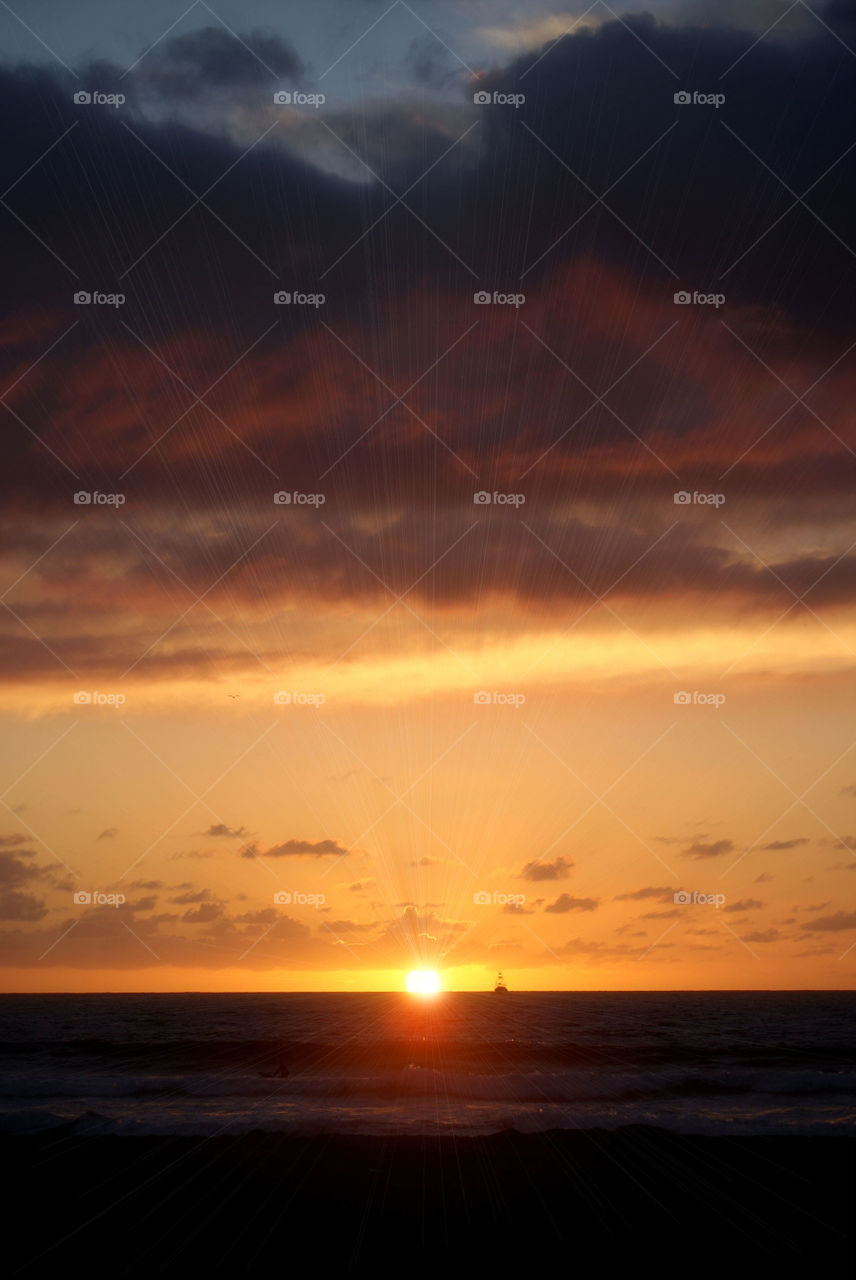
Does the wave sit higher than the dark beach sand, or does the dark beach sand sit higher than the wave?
the dark beach sand

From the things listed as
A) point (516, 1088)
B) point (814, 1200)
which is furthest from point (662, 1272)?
point (516, 1088)

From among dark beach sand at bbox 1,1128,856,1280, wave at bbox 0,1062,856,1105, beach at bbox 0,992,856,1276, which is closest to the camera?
dark beach sand at bbox 1,1128,856,1280

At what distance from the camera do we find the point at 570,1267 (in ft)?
56.4

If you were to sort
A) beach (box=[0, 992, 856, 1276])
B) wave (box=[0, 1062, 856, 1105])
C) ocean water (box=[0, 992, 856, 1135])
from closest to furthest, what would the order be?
beach (box=[0, 992, 856, 1276]), ocean water (box=[0, 992, 856, 1135]), wave (box=[0, 1062, 856, 1105])

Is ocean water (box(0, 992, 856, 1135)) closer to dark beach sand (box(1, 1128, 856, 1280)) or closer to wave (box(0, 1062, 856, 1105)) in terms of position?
wave (box(0, 1062, 856, 1105))

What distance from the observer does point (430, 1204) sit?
20.8 meters

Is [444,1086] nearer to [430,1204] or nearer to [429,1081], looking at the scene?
[429,1081]

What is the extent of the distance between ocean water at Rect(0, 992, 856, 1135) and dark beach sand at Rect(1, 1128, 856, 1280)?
3.43 meters

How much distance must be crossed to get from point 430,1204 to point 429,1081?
22.9 m

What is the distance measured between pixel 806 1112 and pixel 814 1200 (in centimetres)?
1434

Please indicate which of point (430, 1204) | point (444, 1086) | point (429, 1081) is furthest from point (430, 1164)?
point (429, 1081)

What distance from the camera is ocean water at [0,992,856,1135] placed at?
3138 centimetres

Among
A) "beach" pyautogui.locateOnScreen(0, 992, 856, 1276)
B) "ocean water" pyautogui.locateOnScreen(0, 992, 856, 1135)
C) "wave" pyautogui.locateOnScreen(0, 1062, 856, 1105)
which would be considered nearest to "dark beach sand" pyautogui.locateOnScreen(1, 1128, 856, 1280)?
"beach" pyautogui.locateOnScreen(0, 992, 856, 1276)

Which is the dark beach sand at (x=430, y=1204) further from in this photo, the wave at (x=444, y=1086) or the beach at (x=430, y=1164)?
the wave at (x=444, y=1086)
